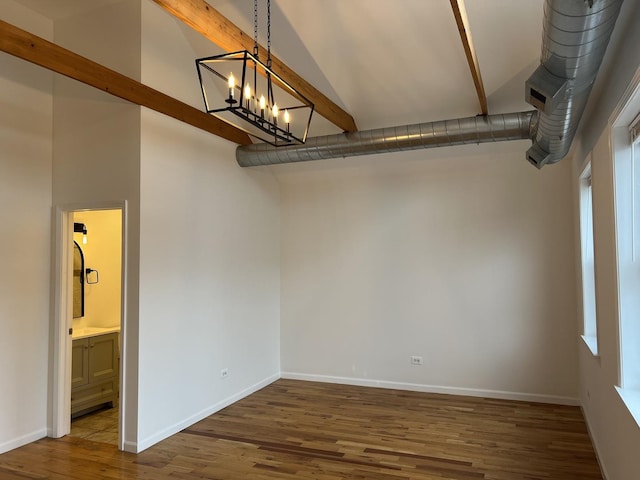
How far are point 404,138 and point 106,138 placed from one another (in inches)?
113

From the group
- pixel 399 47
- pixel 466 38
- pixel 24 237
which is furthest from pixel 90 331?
pixel 466 38

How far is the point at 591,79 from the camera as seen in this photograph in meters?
2.36

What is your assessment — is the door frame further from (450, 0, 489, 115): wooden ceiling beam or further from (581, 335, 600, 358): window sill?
(581, 335, 600, 358): window sill

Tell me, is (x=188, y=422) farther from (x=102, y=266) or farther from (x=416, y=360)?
(x=416, y=360)

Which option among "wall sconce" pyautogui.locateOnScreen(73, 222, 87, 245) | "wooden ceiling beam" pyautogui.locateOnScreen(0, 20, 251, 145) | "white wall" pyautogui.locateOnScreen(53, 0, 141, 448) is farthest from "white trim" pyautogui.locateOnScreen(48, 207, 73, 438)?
"wooden ceiling beam" pyautogui.locateOnScreen(0, 20, 251, 145)

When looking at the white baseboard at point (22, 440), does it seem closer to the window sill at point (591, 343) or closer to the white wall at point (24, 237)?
the white wall at point (24, 237)

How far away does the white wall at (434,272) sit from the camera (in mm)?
5152

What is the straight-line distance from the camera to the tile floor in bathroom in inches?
169

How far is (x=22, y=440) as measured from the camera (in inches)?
158

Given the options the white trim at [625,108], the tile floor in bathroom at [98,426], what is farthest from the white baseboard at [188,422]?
the white trim at [625,108]

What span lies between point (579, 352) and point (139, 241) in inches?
181

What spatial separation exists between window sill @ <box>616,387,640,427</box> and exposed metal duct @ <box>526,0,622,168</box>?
5.46 feet

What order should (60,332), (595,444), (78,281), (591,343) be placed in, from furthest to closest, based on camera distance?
1. (78,281)
2. (60,332)
3. (591,343)
4. (595,444)

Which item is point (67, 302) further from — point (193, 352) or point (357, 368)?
point (357, 368)
